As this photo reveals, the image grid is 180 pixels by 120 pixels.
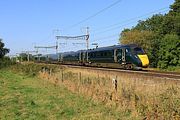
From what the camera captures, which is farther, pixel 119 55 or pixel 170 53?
pixel 170 53

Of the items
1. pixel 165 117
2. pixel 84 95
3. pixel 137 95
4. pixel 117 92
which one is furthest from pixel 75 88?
pixel 165 117

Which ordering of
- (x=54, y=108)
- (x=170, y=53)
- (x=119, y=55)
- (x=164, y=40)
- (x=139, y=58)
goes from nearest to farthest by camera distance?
(x=54, y=108)
(x=139, y=58)
(x=119, y=55)
(x=170, y=53)
(x=164, y=40)

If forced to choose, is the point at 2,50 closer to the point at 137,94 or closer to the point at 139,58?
the point at 139,58

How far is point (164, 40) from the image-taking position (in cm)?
7388

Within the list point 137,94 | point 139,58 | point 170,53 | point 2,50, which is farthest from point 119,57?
point 2,50

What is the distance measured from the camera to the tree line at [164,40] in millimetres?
68875

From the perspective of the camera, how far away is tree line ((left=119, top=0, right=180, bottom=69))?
2712 inches

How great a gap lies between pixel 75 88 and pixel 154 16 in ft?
296

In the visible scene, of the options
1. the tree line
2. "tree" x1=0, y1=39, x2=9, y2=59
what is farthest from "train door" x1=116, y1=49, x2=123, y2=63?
"tree" x1=0, y1=39, x2=9, y2=59

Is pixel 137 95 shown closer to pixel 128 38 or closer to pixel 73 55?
pixel 73 55

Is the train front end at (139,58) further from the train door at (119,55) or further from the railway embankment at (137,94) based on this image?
the railway embankment at (137,94)

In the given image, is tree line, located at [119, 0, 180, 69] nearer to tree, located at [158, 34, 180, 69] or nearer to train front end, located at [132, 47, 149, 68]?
tree, located at [158, 34, 180, 69]

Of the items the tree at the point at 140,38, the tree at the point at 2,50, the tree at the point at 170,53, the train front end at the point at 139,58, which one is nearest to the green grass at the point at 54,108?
the train front end at the point at 139,58

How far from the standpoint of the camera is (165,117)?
1218 centimetres
